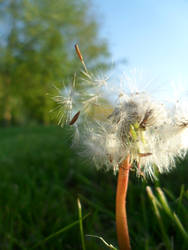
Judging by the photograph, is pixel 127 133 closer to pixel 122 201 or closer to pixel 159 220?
pixel 122 201

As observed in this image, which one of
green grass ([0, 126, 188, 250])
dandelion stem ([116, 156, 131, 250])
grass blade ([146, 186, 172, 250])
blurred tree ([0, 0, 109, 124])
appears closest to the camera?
dandelion stem ([116, 156, 131, 250])

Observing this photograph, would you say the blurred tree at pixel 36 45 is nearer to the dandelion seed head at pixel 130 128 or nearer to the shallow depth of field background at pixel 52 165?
the shallow depth of field background at pixel 52 165

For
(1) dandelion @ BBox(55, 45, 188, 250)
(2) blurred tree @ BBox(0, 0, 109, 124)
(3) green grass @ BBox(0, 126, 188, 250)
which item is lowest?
(3) green grass @ BBox(0, 126, 188, 250)

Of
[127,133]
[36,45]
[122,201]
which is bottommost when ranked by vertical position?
[122,201]

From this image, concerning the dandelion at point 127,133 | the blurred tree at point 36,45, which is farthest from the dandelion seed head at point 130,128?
the blurred tree at point 36,45

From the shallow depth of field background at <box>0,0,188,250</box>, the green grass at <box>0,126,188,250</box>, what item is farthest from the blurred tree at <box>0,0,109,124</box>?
the green grass at <box>0,126,188,250</box>

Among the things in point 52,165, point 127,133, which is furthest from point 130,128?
point 52,165

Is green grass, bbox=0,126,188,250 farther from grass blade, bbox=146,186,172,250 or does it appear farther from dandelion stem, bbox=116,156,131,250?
dandelion stem, bbox=116,156,131,250
